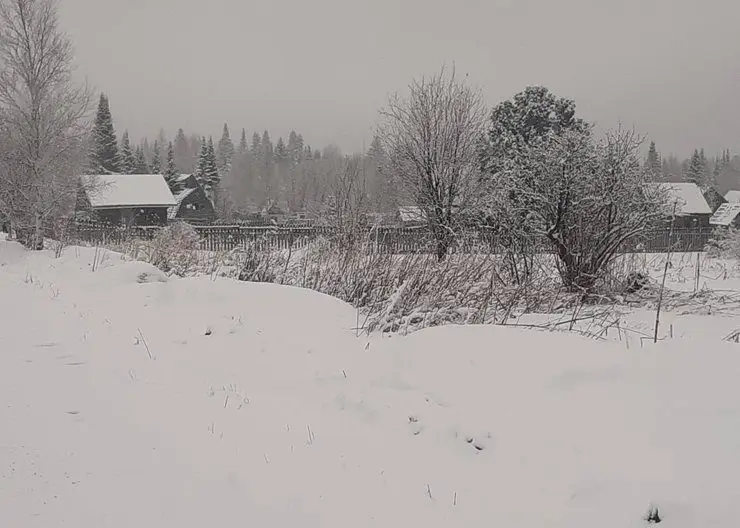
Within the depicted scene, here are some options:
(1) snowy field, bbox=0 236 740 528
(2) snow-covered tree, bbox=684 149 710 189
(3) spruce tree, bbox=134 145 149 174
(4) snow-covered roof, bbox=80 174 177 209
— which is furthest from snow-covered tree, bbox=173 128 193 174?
(1) snowy field, bbox=0 236 740 528

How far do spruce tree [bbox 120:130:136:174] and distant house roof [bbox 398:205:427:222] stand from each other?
37.0 metres

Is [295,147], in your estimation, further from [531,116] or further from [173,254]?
[173,254]

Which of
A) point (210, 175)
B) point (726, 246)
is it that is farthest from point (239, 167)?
point (726, 246)

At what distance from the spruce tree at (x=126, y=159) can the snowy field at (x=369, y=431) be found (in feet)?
156

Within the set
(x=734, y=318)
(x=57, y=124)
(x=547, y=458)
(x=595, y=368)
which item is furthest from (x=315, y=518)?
(x=57, y=124)

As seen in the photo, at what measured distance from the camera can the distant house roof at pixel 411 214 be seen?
56.2 feet

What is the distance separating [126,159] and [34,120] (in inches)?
1414

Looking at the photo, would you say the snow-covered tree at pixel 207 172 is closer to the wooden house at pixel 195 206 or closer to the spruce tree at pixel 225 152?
the wooden house at pixel 195 206

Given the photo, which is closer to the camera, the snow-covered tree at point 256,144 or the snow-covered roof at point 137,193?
the snow-covered roof at point 137,193

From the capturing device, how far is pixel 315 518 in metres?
2.50

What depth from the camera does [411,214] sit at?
17.5 meters

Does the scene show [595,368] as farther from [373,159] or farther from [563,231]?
[373,159]

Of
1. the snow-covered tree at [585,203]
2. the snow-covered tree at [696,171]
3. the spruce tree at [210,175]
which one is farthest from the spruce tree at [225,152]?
the snow-covered tree at [585,203]

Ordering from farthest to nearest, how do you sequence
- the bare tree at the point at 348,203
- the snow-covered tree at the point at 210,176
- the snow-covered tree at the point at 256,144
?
the snow-covered tree at the point at 256,144
the snow-covered tree at the point at 210,176
the bare tree at the point at 348,203
